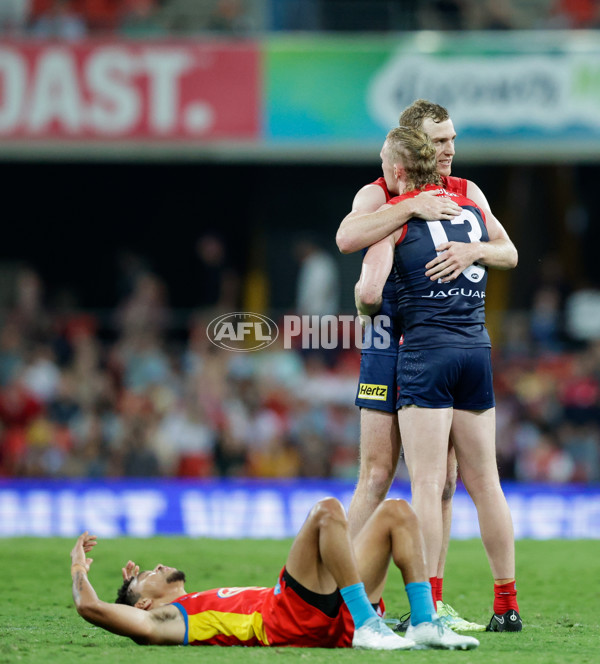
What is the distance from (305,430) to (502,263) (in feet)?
25.4

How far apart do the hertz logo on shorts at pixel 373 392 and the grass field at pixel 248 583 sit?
3.94ft

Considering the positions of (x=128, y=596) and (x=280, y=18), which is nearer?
(x=128, y=596)

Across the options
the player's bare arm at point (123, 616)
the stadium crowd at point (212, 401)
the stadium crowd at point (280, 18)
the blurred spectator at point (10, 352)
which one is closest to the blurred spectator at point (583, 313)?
the stadium crowd at point (212, 401)

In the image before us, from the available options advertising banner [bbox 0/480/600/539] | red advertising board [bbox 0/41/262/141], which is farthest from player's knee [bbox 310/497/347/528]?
red advertising board [bbox 0/41/262/141]

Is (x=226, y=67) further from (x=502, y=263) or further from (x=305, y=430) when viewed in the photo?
(x=502, y=263)

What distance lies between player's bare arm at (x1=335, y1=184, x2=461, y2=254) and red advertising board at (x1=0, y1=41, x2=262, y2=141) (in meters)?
9.03

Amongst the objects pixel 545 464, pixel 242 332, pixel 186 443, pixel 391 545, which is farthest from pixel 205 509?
pixel 391 545

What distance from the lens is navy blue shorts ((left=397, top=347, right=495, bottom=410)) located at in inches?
207

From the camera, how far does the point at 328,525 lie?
469 centimetres

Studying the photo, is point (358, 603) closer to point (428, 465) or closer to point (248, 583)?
point (428, 465)

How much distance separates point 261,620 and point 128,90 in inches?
399

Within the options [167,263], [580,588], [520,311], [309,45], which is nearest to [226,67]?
[309,45]

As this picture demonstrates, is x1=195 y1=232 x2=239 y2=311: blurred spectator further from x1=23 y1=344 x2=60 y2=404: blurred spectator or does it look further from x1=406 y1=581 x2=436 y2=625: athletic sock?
x1=406 y1=581 x2=436 y2=625: athletic sock

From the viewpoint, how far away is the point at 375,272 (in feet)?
17.2
